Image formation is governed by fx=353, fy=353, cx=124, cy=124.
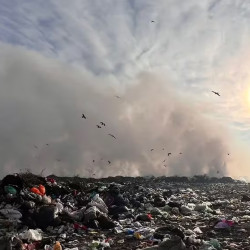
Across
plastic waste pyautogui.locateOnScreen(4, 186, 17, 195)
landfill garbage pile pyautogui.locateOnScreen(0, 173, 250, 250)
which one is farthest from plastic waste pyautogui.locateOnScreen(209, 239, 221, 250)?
plastic waste pyautogui.locateOnScreen(4, 186, 17, 195)

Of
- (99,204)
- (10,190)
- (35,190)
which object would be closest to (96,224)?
(99,204)

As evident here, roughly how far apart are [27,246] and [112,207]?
4.24 m

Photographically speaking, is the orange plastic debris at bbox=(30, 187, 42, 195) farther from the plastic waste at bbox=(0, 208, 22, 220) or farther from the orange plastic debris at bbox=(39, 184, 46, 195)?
the plastic waste at bbox=(0, 208, 22, 220)

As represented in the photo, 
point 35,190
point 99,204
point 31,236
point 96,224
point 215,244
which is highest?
point 35,190

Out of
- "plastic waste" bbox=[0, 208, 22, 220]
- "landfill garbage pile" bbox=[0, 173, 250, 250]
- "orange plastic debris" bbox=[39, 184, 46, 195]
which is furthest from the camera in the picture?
"orange plastic debris" bbox=[39, 184, 46, 195]

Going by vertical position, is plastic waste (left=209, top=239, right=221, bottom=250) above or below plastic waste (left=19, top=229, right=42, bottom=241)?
above

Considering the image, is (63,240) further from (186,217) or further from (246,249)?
(186,217)

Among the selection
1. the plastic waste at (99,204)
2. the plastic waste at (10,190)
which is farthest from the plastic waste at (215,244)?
the plastic waste at (10,190)

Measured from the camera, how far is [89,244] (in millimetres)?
6461

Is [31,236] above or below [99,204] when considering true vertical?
below

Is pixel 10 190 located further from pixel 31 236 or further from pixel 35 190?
pixel 31 236

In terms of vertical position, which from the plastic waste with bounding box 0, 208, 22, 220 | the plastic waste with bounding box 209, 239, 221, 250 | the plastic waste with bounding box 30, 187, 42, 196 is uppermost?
the plastic waste with bounding box 30, 187, 42, 196

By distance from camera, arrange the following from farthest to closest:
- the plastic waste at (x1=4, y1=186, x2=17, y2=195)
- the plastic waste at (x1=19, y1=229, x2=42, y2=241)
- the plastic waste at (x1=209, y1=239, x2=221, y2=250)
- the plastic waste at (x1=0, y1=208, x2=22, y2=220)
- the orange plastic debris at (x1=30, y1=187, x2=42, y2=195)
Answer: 1. the orange plastic debris at (x1=30, y1=187, x2=42, y2=195)
2. the plastic waste at (x1=4, y1=186, x2=17, y2=195)
3. the plastic waste at (x1=0, y1=208, x2=22, y2=220)
4. the plastic waste at (x1=19, y1=229, x2=42, y2=241)
5. the plastic waste at (x1=209, y1=239, x2=221, y2=250)

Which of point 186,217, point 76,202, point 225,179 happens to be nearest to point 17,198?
point 76,202
